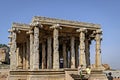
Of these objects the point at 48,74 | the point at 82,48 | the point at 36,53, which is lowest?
the point at 48,74

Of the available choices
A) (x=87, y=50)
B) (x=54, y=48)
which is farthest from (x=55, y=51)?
(x=87, y=50)

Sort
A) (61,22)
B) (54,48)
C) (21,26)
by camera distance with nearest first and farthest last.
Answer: (54,48)
(61,22)
(21,26)

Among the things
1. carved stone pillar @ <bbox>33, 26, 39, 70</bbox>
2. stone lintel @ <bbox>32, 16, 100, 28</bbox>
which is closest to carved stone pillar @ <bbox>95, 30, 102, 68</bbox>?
stone lintel @ <bbox>32, 16, 100, 28</bbox>

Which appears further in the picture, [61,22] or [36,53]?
[61,22]

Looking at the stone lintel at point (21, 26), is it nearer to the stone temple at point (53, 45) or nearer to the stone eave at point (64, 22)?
the stone temple at point (53, 45)

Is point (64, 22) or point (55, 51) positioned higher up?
point (64, 22)

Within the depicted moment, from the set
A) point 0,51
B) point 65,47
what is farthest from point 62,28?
point 0,51

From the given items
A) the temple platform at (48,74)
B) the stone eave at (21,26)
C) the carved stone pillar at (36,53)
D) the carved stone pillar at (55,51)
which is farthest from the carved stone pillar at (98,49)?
the stone eave at (21,26)

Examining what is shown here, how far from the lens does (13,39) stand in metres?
35.6

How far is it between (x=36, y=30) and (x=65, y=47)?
1067cm

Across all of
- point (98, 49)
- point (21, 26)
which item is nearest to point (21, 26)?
point (21, 26)

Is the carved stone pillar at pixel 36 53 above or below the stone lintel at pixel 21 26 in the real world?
below

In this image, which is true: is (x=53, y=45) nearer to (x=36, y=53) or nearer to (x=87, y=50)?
(x=36, y=53)

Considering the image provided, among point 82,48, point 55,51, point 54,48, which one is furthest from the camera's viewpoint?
point 82,48
